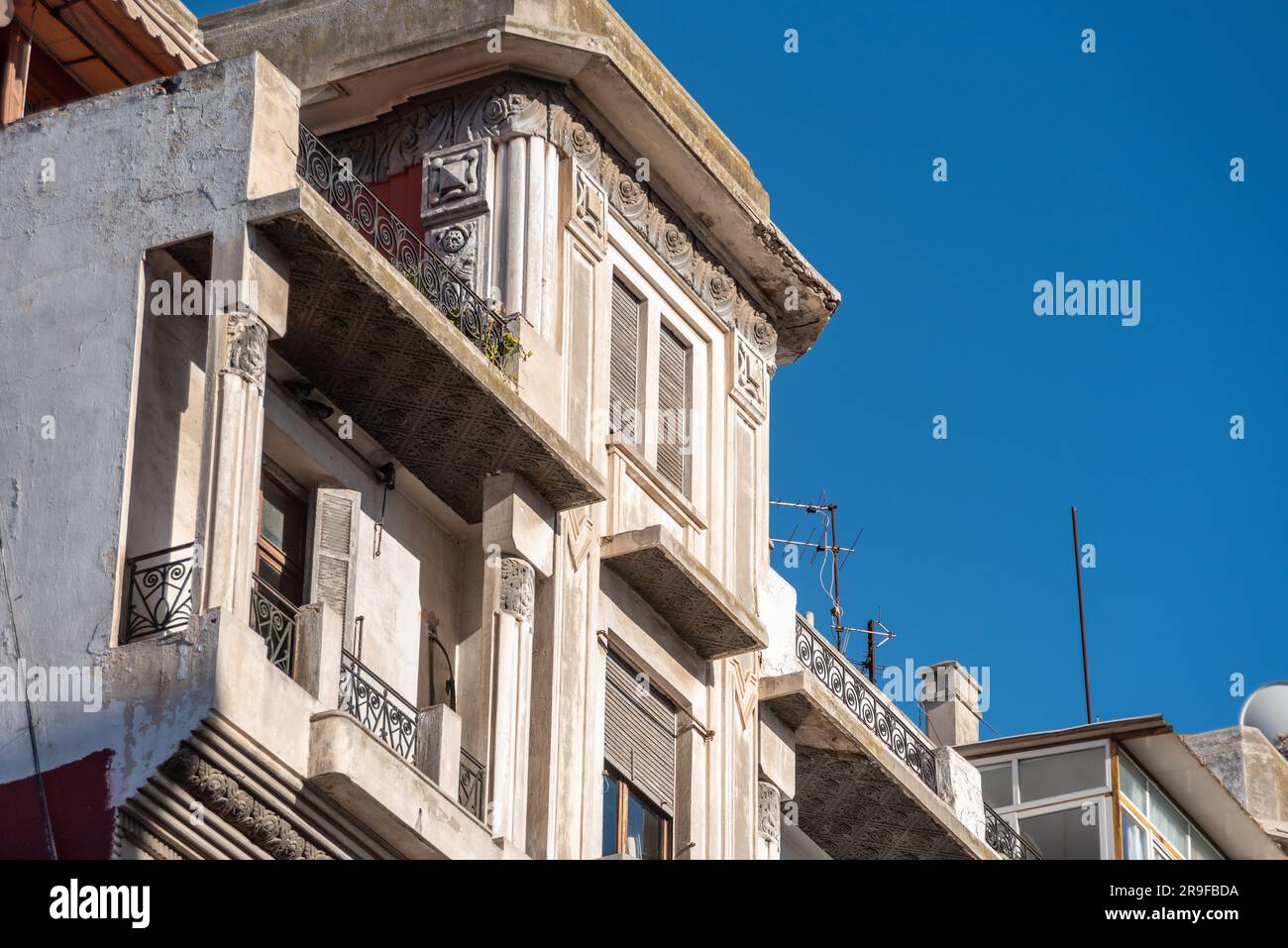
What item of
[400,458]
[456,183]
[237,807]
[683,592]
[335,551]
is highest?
[456,183]

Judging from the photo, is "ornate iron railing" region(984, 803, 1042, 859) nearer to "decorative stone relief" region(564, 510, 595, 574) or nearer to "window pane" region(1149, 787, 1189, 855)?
"window pane" region(1149, 787, 1189, 855)

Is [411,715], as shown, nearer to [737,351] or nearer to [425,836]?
[425,836]

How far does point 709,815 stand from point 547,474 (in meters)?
3.49

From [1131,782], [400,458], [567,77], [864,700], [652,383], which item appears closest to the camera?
[400,458]

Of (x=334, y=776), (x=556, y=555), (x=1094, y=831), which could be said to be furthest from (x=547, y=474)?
(x=1094, y=831)

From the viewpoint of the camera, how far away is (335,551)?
806 inches

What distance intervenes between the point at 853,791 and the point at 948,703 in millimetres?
7656

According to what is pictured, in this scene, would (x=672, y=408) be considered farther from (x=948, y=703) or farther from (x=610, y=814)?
(x=948, y=703)

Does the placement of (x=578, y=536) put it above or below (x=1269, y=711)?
Result: below

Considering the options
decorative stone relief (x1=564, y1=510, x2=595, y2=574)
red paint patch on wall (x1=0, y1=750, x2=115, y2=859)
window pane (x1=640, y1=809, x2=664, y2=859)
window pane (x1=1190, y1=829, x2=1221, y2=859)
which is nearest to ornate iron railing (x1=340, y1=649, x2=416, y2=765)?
red paint patch on wall (x1=0, y1=750, x2=115, y2=859)

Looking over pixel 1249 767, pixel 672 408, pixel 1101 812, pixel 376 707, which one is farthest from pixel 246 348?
pixel 1249 767

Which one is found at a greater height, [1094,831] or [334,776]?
[1094,831]

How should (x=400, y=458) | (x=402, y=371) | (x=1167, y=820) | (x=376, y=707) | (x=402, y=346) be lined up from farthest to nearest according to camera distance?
(x=1167, y=820) < (x=400, y=458) < (x=402, y=371) < (x=402, y=346) < (x=376, y=707)
